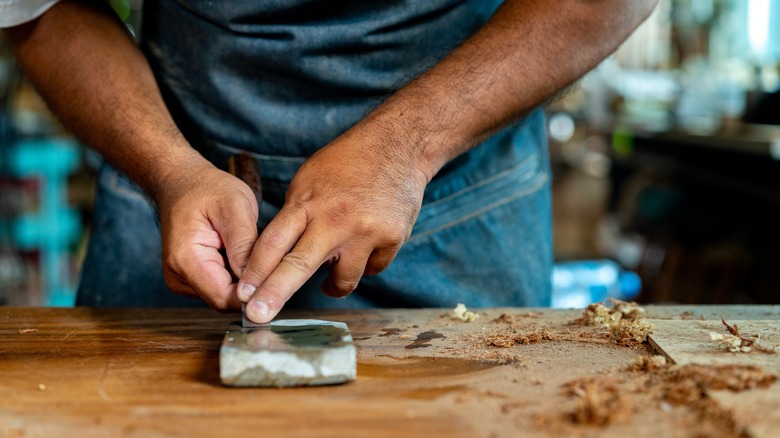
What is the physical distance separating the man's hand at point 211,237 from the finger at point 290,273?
0.07 meters

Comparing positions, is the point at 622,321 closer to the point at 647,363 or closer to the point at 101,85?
the point at 647,363

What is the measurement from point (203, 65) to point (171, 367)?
669 mm

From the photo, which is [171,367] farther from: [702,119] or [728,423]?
[702,119]

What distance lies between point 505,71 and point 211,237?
500mm

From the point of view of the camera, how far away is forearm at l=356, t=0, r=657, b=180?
1.12 m

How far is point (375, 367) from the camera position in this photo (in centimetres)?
90

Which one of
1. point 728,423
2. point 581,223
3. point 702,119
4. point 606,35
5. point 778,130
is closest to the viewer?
point 728,423

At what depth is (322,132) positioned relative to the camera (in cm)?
135

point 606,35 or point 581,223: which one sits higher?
point 606,35

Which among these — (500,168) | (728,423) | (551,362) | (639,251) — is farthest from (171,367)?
(639,251)

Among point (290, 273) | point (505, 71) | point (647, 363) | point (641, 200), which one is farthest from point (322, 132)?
point (641, 200)

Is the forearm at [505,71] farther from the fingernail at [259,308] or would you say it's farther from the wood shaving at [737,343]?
the wood shaving at [737,343]

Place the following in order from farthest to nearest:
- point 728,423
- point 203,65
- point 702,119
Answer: point 702,119 < point 203,65 < point 728,423

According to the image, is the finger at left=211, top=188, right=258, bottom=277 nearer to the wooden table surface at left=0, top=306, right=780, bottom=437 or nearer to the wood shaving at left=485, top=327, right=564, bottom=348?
the wooden table surface at left=0, top=306, right=780, bottom=437
